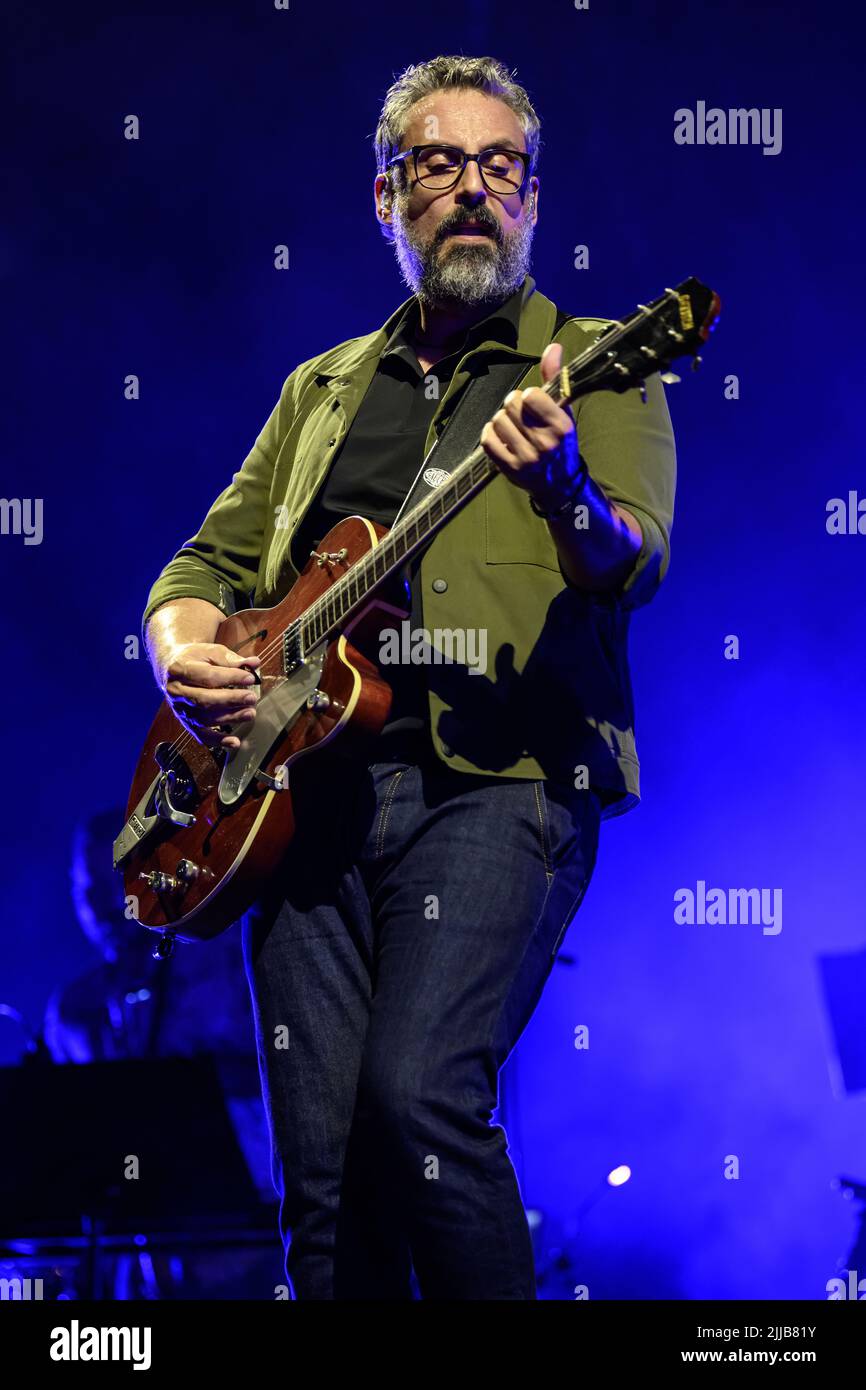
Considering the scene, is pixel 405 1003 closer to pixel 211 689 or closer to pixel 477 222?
pixel 211 689

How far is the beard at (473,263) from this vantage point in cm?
254

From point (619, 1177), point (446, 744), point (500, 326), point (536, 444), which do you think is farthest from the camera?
point (619, 1177)

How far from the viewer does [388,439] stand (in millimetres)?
2557

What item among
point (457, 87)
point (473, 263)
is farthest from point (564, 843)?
point (457, 87)

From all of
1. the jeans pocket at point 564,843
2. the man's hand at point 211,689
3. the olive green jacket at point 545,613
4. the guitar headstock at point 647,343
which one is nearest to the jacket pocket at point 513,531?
the olive green jacket at point 545,613

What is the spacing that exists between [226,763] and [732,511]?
85.6 inches

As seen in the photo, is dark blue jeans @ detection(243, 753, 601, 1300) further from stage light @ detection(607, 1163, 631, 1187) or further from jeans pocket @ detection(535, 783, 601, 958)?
stage light @ detection(607, 1163, 631, 1187)

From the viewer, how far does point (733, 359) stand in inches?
162

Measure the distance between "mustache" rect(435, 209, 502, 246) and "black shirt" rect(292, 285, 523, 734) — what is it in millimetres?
114

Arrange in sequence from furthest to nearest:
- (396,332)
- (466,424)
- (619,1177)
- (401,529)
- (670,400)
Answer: (670,400) → (619,1177) → (396,332) → (466,424) → (401,529)

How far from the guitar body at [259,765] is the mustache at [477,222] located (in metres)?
0.58

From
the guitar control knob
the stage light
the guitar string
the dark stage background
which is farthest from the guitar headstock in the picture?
the stage light

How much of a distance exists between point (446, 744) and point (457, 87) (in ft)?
4.22
